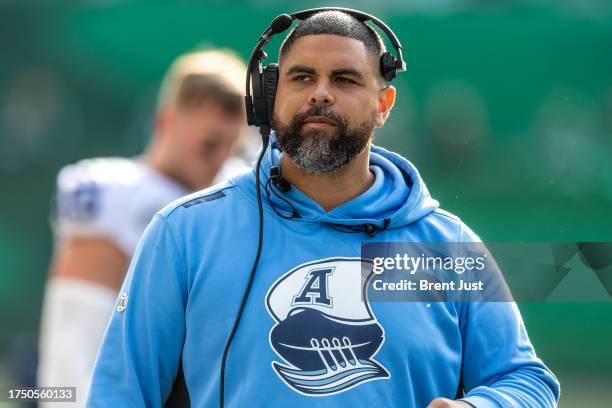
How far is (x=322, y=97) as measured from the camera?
7.94 ft

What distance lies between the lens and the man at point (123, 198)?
→ 170 inches

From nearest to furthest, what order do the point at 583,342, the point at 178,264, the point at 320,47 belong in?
1. the point at 178,264
2. the point at 320,47
3. the point at 583,342

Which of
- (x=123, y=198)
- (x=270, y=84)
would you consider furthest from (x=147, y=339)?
(x=123, y=198)

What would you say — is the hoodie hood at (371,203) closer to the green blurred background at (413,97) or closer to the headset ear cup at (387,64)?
the headset ear cup at (387,64)

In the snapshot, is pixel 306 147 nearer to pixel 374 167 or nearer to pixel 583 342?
pixel 374 167

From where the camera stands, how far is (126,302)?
2324 mm

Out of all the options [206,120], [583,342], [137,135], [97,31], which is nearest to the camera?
[206,120]


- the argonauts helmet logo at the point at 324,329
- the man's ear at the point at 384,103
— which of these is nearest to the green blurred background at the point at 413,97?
the man's ear at the point at 384,103

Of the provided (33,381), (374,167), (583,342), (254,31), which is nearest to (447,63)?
(254,31)

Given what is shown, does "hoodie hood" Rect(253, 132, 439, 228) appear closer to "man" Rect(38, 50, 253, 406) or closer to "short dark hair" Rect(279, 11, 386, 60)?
"short dark hair" Rect(279, 11, 386, 60)

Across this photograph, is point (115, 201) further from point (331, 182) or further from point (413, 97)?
point (413, 97)

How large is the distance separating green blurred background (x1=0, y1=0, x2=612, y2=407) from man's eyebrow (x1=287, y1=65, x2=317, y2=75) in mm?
4894

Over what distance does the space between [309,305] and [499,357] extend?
44 centimetres

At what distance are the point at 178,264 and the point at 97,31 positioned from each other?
28.8 ft
